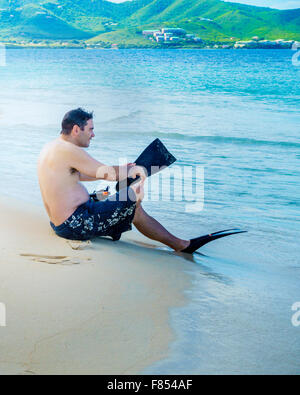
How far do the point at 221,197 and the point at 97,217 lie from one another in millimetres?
3108

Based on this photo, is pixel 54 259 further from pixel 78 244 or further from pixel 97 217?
pixel 97 217

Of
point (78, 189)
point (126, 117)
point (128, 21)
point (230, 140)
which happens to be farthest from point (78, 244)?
point (128, 21)

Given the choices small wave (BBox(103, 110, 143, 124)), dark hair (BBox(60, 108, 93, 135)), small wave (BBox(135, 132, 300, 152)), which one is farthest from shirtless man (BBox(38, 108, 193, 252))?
small wave (BBox(103, 110, 143, 124))

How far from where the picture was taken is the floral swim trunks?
4219 millimetres

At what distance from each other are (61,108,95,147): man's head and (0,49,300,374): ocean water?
1.38 meters

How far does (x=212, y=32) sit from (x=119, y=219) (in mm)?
102636

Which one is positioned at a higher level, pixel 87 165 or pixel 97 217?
pixel 87 165

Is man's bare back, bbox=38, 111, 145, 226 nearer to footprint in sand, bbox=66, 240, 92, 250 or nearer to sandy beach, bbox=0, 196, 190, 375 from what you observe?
footprint in sand, bbox=66, 240, 92, 250

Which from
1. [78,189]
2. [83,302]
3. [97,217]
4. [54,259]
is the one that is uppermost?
[78,189]

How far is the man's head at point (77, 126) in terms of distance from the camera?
13.6 feet

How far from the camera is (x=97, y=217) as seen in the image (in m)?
4.27
